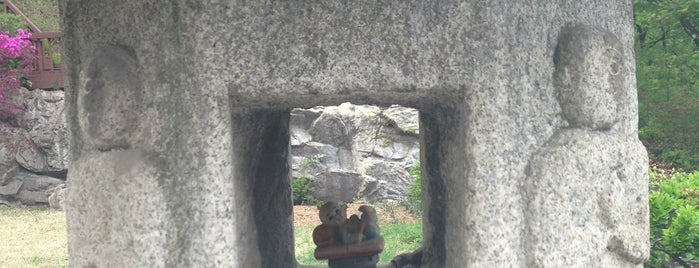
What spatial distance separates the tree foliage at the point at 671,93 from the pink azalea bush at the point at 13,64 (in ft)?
30.6

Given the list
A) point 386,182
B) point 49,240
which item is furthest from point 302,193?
point 49,240

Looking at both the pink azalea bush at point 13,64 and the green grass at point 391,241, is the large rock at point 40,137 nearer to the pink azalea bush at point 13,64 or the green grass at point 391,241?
the pink azalea bush at point 13,64

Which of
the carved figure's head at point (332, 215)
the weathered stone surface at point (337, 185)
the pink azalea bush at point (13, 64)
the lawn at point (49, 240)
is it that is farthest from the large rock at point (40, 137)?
the carved figure's head at point (332, 215)

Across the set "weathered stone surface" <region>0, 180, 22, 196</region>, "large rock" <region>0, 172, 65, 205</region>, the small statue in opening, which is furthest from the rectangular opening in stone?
the small statue in opening

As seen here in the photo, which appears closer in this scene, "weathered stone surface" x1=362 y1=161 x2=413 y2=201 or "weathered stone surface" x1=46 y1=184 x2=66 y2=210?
"weathered stone surface" x1=46 y1=184 x2=66 y2=210

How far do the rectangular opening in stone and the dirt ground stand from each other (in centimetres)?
10

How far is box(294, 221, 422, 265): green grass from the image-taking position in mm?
6160

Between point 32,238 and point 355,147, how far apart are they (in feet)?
16.0

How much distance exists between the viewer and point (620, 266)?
2.15m

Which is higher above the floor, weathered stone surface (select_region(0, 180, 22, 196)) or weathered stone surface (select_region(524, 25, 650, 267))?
weathered stone surface (select_region(524, 25, 650, 267))

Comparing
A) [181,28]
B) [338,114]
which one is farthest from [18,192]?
[181,28]

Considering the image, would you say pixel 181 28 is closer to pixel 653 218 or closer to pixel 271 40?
pixel 271 40

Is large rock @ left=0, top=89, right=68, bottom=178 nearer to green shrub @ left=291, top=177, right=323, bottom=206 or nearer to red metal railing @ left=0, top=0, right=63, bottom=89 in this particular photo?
red metal railing @ left=0, top=0, right=63, bottom=89

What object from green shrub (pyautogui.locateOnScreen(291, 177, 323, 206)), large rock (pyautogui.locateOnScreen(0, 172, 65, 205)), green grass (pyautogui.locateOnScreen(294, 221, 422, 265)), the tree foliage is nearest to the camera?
green grass (pyautogui.locateOnScreen(294, 221, 422, 265))
